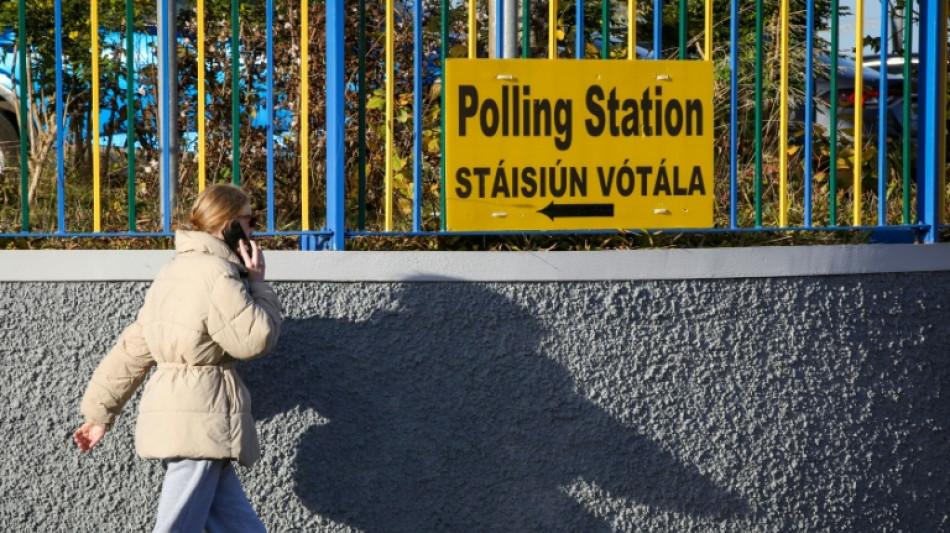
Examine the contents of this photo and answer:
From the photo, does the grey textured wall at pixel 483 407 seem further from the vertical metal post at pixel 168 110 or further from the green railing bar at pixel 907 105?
the green railing bar at pixel 907 105

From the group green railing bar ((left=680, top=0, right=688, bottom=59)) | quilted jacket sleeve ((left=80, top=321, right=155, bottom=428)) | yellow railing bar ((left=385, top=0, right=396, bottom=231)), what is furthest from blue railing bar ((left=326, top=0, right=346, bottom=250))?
green railing bar ((left=680, top=0, right=688, bottom=59))

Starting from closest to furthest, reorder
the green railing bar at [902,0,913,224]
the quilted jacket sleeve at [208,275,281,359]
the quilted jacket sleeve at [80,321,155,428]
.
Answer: the quilted jacket sleeve at [208,275,281,359] → the quilted jacket sleeve at [80,321,155,428] → the green railing bar at [902,0,913,224]

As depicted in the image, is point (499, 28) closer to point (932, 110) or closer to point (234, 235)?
point (234, 235)

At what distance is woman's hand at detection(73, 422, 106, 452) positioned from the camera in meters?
4.02

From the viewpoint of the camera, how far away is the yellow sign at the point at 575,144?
442 centimetres

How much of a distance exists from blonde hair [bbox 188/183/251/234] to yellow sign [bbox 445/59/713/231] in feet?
2.76

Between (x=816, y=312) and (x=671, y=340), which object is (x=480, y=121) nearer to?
(x=671, y=340)

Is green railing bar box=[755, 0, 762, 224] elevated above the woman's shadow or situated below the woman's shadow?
above

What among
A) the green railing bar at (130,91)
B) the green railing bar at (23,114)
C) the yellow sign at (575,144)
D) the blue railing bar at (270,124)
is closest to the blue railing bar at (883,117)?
the yellow sign at (575,144)

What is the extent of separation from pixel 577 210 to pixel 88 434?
5.86 ft

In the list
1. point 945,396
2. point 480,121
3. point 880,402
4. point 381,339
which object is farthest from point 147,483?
point 945,396

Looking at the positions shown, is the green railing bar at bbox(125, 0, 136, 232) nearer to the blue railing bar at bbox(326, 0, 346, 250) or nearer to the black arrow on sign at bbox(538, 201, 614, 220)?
the blue railing bar at bbox(326, 0, 346, 250)

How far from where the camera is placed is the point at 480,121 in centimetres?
442

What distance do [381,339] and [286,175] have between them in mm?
1000
